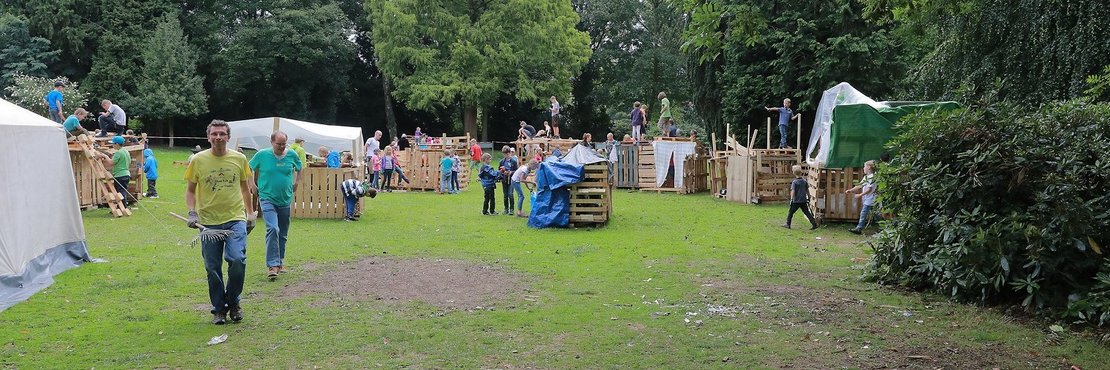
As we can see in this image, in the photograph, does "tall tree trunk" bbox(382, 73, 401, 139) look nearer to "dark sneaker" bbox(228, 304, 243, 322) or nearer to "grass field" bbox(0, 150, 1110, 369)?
"grass field" bbox(0, 150, 1110, 369)

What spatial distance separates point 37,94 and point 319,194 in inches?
1030

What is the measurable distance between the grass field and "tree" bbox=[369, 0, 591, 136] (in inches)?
1226

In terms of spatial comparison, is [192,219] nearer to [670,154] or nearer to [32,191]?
[32,191]

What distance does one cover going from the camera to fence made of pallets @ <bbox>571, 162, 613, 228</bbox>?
49.8 ft

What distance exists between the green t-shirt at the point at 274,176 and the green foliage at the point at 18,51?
38.0 meters

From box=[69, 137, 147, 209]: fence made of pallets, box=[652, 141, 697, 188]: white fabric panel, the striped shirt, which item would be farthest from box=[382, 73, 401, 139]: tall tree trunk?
the striped shirt

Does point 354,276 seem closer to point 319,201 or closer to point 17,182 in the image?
point 17,182

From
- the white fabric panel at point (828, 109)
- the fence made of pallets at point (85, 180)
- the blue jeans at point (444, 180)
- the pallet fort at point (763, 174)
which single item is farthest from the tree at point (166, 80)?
the white fabric panel at point (828, 109)

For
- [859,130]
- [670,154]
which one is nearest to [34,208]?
[859,130]

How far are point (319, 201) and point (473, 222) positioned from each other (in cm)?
293

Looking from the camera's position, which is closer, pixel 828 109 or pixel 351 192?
pixel 351 192

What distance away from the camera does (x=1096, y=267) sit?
7.42m

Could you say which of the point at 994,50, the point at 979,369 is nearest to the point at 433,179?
the point at 994,50

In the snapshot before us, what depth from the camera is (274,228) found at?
9289 mm
